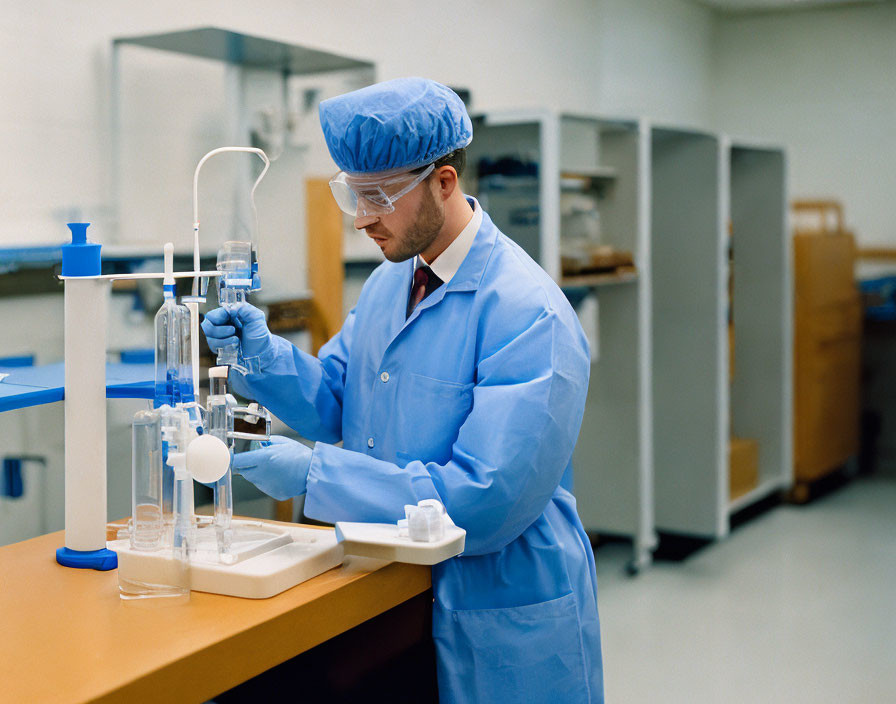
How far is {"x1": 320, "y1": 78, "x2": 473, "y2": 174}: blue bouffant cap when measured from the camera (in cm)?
165

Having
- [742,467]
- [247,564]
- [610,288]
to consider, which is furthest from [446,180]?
[742,467]

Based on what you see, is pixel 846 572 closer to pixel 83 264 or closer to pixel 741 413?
pixel 741 413

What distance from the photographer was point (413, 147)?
5.50 feet

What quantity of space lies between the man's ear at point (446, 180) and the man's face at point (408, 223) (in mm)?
27

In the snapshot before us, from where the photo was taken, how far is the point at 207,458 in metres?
1.42

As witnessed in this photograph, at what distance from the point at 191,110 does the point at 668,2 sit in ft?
12.3

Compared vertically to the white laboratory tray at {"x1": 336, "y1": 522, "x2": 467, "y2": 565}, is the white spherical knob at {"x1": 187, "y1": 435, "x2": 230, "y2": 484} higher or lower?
higher

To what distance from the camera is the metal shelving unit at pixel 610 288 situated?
3.78 m

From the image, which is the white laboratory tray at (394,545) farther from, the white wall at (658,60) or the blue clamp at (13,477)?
the white wall at (658,60)

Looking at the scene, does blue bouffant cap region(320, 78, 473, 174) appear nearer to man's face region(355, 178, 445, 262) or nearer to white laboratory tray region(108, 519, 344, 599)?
man's face region(355, 178, 445, 262)

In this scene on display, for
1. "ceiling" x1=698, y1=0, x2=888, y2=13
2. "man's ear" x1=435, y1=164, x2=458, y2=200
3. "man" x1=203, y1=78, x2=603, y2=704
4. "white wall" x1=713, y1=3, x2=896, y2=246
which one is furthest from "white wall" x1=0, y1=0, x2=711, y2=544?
"white wall" x1=713, y1=3, x2=896, y2=246

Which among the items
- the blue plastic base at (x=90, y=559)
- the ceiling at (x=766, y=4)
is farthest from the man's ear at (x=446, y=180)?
the ceiling at (x=766, y=4)

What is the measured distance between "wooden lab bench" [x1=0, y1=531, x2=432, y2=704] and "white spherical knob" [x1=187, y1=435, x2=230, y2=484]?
7.0 inches

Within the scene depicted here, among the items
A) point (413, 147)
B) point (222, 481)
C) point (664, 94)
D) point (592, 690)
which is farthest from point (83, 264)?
point (664, 94)
